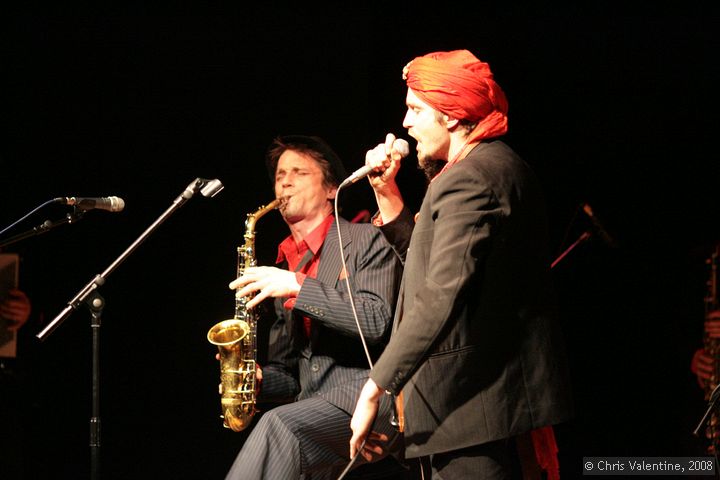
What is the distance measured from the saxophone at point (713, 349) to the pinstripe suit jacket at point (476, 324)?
169cm

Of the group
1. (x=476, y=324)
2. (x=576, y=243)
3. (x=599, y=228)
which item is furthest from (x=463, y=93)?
(x=599, y=228)

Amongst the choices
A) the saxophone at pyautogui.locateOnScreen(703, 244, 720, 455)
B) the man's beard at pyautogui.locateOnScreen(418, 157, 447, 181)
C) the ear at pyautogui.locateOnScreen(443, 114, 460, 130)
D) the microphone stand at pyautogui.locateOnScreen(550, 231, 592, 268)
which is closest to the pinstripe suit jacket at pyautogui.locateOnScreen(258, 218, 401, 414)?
the man's beard at pyautogui.locateOnScreen(418, 157, 447, 181)

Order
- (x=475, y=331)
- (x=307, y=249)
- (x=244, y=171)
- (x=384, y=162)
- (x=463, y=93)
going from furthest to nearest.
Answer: (x=244, y=171)
(x=307, y=249)
(x=384, y=162)
(x=463, y=93)
(x=475, y=331)

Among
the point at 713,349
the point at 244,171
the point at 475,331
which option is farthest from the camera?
the point at 244,171

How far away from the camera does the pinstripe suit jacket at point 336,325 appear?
3047 mm

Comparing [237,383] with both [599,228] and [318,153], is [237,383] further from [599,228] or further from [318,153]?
[599,228]

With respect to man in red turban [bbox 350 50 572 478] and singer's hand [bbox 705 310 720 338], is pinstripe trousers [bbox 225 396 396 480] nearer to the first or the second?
man in red turban [bbox 350 50 572 478]

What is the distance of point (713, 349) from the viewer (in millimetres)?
3783

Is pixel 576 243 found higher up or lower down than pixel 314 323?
higher up

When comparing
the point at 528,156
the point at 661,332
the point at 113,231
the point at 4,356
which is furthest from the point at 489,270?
the point at 4,356

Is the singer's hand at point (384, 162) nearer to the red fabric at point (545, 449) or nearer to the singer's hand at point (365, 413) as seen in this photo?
the singer's hand at point (365, 413)

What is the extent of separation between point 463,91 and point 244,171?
2.04 meters

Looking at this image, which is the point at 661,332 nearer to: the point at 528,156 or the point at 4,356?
the point at 528,156

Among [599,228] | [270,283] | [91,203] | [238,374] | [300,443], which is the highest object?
[91,203]
